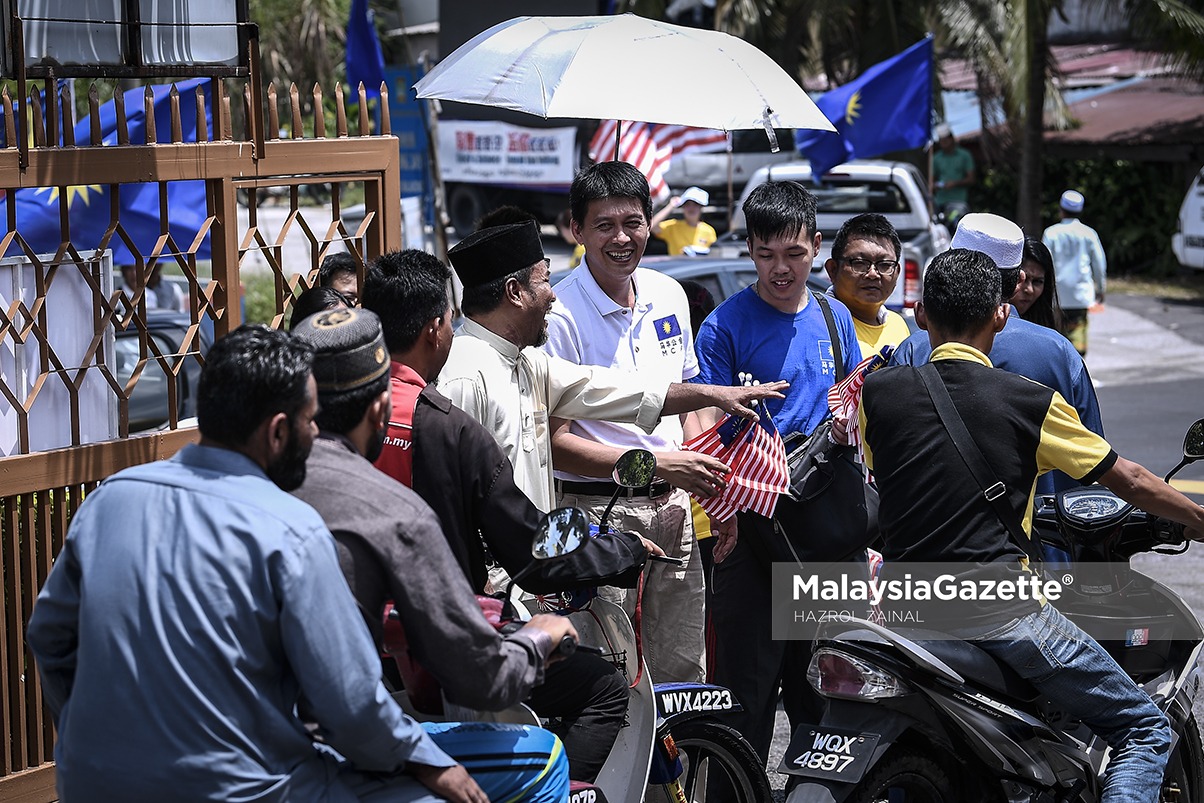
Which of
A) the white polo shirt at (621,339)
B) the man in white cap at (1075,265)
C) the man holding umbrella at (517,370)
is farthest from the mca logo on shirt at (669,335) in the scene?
the man in white cap at (1075,265)

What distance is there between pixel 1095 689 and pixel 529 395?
177cm

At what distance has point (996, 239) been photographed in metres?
4.81

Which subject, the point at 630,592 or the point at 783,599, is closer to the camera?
the point at 630,592

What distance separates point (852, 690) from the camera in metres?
3.72

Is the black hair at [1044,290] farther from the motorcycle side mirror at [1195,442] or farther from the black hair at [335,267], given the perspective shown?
the black hair at [335,267]

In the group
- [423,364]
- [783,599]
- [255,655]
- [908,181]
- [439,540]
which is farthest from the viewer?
[908,181]

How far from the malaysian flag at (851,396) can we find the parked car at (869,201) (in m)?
8.72

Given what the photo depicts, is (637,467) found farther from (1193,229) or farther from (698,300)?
(1193,229)

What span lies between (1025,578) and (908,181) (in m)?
11.4

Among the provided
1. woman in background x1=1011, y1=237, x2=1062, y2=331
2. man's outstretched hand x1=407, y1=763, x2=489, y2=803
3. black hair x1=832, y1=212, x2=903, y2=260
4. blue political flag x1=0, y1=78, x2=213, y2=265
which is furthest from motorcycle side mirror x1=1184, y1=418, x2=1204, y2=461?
blue political flag x1=0, y1=78, x2=213, y2=265

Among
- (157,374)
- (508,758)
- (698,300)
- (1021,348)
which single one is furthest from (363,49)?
(508,758)

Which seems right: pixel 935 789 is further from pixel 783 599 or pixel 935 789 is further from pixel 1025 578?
pixel 783 599

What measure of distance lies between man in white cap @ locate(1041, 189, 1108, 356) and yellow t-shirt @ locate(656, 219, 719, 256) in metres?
3.30

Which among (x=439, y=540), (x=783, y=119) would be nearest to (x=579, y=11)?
(x=783, y=119)
